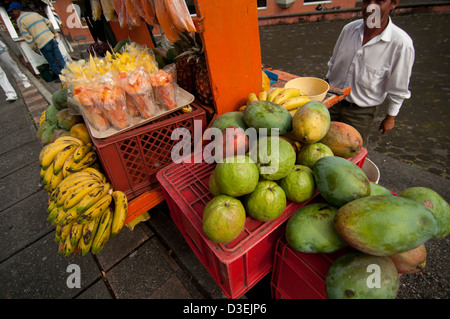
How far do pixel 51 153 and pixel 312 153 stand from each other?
2.20 meters

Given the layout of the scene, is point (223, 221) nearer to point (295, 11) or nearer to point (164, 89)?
point (164, 89)

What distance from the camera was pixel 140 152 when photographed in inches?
69.2

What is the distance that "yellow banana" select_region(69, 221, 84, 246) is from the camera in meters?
1.64

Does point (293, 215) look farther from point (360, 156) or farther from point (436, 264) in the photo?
point (436, 264)

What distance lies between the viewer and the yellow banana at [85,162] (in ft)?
6.22

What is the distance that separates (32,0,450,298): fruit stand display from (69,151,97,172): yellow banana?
0.01m

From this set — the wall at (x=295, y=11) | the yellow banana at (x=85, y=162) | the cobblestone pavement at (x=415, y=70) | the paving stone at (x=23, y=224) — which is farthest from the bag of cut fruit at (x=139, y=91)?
the wall at (x=295, y=11)

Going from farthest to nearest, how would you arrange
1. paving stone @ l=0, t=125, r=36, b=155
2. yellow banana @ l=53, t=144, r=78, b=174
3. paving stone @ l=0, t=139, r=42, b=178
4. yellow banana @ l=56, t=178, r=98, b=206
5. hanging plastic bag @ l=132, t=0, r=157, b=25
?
paving stone @ l=0, t=125, r=36, b=155 < paving stone @ l=0, t=139, r=42, b=178 < hanging plastic bag @ l=132, t=0, r=157, b=25 < yellow banana @ l=53, t=144, r=78, b=174 < yellow banana @ l=56, t=178, r=98, b=206

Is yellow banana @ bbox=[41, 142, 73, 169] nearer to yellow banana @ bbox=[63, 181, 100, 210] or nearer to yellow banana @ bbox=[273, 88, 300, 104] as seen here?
yellow banana @ bbox=[63, 181, 100, 210]

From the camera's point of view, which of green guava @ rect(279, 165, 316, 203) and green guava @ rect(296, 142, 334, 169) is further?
green guava @ rect(296, 142, 334, 169)

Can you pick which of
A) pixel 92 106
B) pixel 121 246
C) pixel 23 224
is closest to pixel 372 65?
pixel 92 106

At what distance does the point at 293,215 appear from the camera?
4.21ft

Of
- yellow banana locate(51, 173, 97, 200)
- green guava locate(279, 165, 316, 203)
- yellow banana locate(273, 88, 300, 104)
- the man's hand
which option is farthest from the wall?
yellow banana locate(51, 173, 97, 200)
